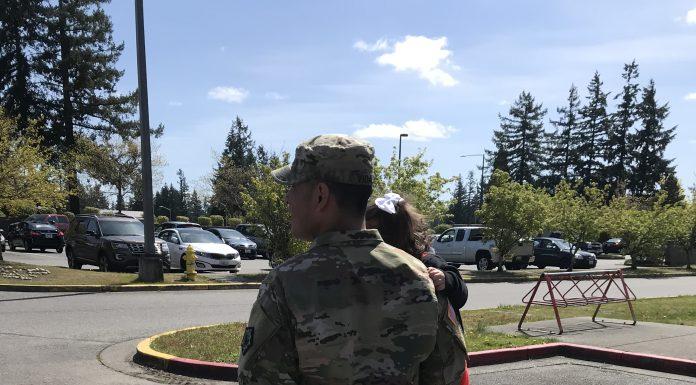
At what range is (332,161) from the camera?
71.1 inches

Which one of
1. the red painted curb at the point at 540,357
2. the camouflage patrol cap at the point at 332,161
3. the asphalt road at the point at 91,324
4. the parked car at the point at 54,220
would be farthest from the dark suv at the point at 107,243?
the parked car at the point at 54,220

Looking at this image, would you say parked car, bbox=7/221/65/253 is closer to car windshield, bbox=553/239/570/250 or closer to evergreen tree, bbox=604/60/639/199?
car windshield, bbox=553/239/570/250

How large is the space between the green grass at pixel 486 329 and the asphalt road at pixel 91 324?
56 cm

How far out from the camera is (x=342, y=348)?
5.48 feet

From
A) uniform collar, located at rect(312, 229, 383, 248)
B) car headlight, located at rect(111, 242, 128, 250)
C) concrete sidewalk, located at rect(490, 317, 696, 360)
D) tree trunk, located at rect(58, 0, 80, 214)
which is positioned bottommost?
concrete sidewalk, located at rect(490, 317, 696, 360)

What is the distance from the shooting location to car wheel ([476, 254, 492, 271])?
26.1m

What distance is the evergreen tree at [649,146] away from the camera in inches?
2911

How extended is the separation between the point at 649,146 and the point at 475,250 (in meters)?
57.3

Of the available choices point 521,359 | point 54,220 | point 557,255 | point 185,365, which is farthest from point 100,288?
point 54,220

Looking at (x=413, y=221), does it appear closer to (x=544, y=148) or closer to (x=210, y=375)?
(x=210, y=375)

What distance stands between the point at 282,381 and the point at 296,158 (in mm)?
631

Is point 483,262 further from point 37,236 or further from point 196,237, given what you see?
point 37,236

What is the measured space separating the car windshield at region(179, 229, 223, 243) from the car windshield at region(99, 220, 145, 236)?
4.80 ft

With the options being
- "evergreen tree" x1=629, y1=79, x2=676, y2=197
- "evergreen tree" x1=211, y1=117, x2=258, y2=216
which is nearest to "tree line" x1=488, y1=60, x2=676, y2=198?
"evergreen tree" x1=629, y1=79, x2=676, y2=197
